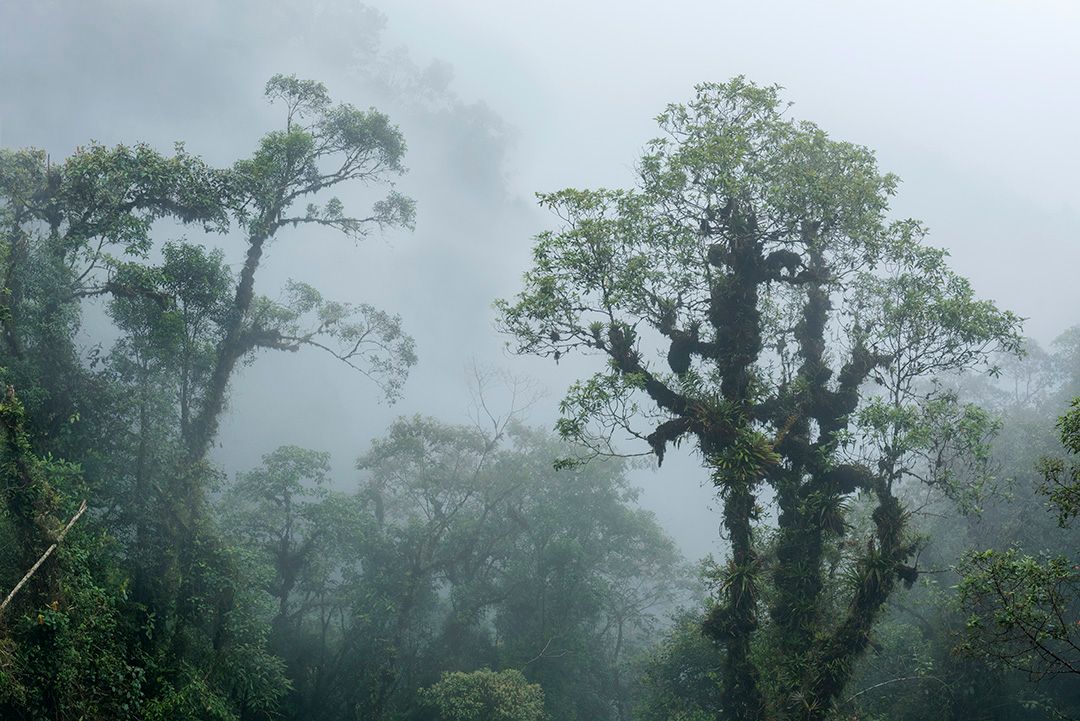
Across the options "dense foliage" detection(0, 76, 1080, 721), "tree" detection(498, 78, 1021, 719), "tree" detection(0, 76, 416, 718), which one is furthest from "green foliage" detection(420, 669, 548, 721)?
"tree" detection(498, 78, 1021, 719)

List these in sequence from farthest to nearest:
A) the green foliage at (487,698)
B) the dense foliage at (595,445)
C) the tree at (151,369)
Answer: the green foliage at (487,698)
the tree at (151,369)
the dense foliage at (595,445)

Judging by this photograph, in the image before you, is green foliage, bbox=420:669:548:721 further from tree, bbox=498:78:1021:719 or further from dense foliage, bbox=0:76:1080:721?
tree, bbox=498:78:1021:719

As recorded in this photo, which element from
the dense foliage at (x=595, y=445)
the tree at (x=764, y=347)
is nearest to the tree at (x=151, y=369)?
the dense foliage at (x=595, y=445)

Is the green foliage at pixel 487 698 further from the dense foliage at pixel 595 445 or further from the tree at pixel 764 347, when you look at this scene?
the tree at pixel 764 347

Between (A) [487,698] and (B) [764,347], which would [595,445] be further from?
(A) [487,698]

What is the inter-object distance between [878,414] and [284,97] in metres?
18.3

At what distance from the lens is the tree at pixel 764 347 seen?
37.3ft

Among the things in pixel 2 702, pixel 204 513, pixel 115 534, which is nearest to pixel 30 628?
pixel 2 702

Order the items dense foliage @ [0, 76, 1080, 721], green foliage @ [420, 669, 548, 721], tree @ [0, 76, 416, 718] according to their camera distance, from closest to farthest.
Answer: dense foliage @ [0, 76, 1080, 721] < tree @ [0, 76, 416, 718] < green foliage @ [420, 669, 548, 721]

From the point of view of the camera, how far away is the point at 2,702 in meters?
8.66

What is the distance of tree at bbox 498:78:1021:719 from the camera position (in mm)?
11383

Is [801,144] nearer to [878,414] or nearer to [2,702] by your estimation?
[878,414]

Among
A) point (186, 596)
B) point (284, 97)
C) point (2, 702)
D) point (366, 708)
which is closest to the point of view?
point (2, 702)

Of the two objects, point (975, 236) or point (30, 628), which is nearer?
point (30, 628)
